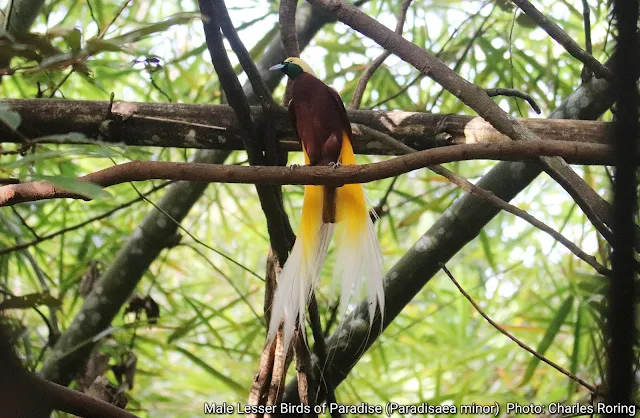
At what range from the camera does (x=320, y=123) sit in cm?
115

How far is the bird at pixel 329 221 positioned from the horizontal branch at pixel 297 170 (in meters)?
0.33

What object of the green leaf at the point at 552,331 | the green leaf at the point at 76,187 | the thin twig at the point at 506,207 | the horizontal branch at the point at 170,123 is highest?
the horizontal branch at the point at 170,123

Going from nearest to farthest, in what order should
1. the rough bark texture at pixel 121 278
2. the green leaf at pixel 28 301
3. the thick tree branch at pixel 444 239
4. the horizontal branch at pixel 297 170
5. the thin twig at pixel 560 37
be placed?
the horizontal branch at pixel 297 170 < the green leaf at pixel 28 301 < the thin twig at pixel 560 37 < the thick tree branch at pixel 444 239 < the rough bark texture at pixel 121 278

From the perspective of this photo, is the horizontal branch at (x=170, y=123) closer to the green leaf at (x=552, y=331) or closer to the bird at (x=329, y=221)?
the bird at (x=329, y=221)

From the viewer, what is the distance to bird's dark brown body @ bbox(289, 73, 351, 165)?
3.79ft

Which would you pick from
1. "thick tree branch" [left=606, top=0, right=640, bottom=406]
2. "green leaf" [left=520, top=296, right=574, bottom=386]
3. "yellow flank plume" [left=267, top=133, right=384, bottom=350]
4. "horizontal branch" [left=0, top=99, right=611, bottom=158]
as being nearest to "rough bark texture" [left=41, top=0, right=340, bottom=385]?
"horizontal branch" [left=0, top=99, right=611, bottom=158]

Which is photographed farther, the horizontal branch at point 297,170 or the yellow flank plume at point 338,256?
the yellow flank plume at point 338,256

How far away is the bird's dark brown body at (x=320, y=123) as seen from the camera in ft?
3.79

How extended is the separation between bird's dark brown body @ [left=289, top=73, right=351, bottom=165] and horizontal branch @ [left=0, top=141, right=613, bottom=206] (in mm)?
383

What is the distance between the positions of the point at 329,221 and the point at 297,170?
41 cm

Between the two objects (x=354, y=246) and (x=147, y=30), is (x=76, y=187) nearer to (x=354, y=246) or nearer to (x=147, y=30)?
(x=147, y=30)

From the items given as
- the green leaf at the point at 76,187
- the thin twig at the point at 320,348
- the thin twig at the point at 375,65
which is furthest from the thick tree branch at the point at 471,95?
the green leaf at the point at 76,187

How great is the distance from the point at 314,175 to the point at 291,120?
45 cm

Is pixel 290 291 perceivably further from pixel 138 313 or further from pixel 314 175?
pixel 138 313
